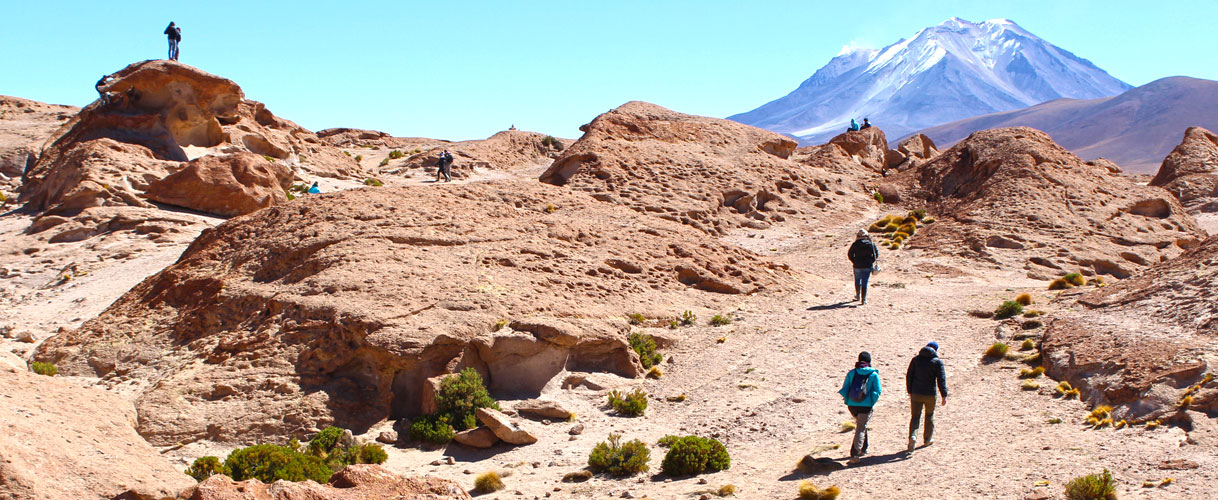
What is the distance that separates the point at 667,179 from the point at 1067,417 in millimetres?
20626

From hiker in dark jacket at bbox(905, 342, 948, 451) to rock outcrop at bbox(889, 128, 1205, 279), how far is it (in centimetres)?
1635

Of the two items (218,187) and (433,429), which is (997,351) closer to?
(433,429)

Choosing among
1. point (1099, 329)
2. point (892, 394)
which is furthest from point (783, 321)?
point (1099, 329)

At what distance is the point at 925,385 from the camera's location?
11.0 meters

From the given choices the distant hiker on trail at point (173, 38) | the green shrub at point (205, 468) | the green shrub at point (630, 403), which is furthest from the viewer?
the distant hiker on trail at point (173, 38)

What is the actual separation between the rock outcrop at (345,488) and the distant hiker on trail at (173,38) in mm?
30992

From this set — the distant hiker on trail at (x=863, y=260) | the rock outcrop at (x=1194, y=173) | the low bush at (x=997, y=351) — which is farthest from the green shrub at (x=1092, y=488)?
the rock outcrop at (x=1194, y=173)

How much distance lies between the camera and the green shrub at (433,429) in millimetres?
13039

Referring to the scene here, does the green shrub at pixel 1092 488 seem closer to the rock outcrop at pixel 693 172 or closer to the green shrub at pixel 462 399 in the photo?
the green shrub at pixel 462 399

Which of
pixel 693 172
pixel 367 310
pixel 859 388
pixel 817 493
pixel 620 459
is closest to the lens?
pixel 817 493

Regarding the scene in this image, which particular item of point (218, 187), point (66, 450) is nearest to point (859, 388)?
point (66, 450)

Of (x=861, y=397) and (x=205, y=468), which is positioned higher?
(x=861, y=397)

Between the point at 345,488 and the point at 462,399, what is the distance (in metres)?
5.45

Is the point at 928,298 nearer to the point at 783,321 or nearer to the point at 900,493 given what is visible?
the point at 783,321
